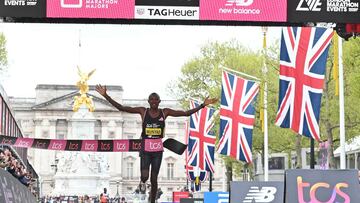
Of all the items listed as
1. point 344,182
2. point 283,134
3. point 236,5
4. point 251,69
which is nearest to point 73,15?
point 236,5

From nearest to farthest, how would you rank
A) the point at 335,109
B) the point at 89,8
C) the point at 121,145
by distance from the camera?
the point at 89,8
the point at 121,145
the point at 335,109

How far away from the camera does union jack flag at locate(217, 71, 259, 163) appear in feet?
121

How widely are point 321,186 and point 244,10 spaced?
4.17 metres

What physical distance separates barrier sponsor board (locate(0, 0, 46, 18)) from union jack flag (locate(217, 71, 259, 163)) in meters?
→ 20.7

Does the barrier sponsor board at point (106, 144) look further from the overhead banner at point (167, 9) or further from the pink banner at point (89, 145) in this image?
the overhead banner at point (167, 9)

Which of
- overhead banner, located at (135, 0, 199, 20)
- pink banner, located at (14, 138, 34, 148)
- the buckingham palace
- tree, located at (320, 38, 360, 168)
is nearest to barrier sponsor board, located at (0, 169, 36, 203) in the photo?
overhead banner, located at (135, 0, 199, 20)

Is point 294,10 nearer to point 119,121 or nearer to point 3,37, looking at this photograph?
point 3,37

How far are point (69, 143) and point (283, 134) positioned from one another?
3995 centimetres

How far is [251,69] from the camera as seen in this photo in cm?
6431

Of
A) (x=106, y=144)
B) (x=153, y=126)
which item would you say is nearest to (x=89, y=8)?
(x=153, y=126)

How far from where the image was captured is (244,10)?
667 inches

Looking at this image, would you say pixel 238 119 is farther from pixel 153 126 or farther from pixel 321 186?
pixel 321 186

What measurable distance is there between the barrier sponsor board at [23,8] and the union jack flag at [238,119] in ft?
67.9

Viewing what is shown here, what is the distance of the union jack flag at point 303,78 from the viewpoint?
25.0 m
